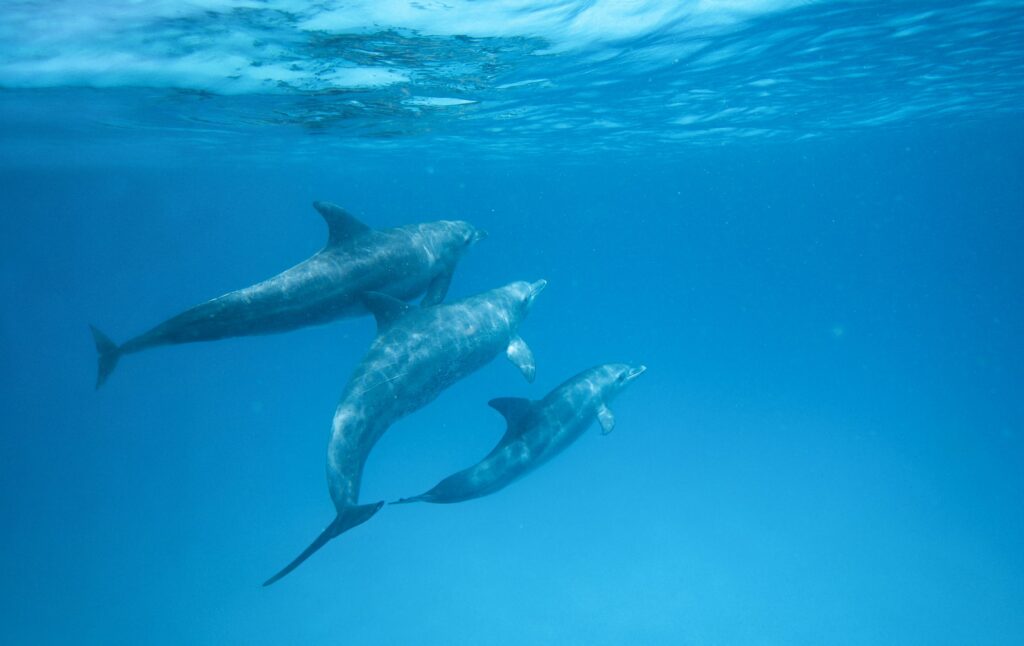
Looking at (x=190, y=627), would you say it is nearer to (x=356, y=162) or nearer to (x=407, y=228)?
(x=407, y=228)

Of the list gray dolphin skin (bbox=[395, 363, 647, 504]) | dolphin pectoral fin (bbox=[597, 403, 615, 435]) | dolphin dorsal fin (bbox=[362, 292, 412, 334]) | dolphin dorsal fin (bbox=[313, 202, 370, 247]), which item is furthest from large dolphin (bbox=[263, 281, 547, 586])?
dolphin pectoral fin (bbox=[597, 403, 615, 435])

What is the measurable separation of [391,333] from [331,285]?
1.01 m

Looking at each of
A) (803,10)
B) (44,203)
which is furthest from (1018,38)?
(44,203)

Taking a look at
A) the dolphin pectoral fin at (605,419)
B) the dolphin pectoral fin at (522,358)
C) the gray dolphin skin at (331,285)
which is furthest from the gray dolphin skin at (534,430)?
the gray dolphin skin at (331,285)

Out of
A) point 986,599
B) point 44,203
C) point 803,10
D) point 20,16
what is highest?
point 20,16

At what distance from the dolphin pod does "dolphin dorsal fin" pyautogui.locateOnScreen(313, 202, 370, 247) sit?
1 centimetres

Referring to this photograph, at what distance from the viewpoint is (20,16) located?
11109mm

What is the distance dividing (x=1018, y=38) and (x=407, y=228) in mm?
17796

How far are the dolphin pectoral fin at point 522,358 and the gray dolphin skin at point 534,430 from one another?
0.49 metres

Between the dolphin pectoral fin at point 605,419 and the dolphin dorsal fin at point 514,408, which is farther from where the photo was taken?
the dolphin pectoral fin at point 605,419

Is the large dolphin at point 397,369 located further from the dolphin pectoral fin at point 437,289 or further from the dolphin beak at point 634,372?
the dolphin beak at point 634,372

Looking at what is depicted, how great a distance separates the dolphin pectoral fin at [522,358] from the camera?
33.3 feet

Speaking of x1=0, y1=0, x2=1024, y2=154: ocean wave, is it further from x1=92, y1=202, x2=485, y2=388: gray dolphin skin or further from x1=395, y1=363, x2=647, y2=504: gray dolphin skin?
x1=395, y1=363, x2=647, y2=504: gray dolphin skin

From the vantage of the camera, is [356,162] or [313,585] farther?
[356,162]
